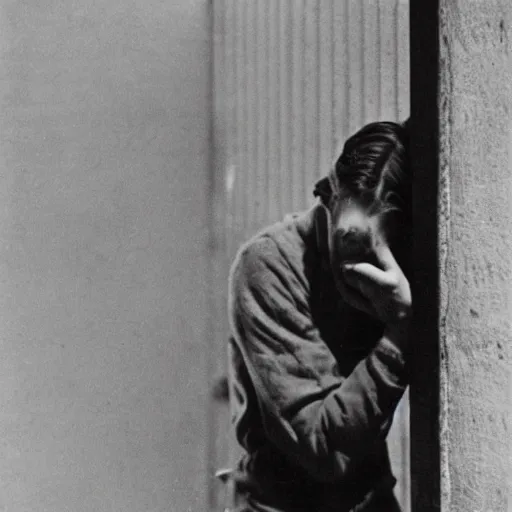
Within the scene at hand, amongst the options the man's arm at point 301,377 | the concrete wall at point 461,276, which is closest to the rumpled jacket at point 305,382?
the man's arm at point 301,377

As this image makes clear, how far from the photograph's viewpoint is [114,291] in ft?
8.98

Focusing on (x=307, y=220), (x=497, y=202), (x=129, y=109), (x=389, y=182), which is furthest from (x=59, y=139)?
(x=497, y=202)

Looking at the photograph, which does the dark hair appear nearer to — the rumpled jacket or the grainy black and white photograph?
the grainy black and white photograph

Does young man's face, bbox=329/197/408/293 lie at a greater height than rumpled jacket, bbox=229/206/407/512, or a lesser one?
greater

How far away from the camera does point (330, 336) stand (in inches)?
111

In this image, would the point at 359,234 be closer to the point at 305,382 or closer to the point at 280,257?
the point at 280,257

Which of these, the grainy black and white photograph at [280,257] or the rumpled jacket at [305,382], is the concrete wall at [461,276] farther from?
the rumpled jacket at [305,382]

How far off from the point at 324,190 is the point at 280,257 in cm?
22

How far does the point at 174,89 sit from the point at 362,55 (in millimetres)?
525

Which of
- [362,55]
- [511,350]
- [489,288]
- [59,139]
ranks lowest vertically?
[511,350]

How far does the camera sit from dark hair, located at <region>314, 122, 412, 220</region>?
9.25 feet

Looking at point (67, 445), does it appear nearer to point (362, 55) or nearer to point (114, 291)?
point (114, 291)

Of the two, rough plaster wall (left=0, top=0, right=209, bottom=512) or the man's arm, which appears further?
the man's arm

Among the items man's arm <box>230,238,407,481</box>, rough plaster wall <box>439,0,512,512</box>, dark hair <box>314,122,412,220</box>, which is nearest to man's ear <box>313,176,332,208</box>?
dark hair <box>314,122,412,220</box>
